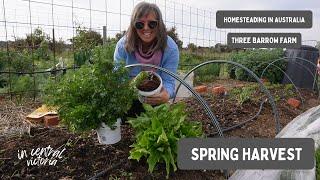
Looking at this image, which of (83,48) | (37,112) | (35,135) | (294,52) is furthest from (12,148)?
(294,52)

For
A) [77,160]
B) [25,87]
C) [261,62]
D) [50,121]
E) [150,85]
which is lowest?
[77,160]

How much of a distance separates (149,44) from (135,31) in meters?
0.15

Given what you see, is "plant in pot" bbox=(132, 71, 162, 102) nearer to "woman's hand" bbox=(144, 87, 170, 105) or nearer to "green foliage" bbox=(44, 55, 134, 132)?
"woman's hand" bbox=(144, 87, 170, 105)

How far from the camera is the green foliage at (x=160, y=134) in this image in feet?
7.51

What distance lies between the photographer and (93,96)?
2426 mm

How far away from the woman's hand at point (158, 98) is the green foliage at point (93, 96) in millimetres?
262

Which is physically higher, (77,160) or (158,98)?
(158,98)

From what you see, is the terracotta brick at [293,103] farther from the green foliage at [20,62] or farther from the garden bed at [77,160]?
the green foliage at [20,62]

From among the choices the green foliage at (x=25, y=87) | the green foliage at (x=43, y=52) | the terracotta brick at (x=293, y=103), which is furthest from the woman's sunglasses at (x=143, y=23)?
the green foliage at (x=43, y=52)

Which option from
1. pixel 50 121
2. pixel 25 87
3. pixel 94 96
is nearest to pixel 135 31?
pixel 94 96

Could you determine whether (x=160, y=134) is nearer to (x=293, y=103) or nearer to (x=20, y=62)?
(x=293, y=103)

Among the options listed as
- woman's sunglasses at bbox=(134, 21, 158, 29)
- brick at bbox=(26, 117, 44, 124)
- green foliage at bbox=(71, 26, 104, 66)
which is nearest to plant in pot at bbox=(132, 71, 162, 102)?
woman's sunglasses at bbox=(134, 21, 158, 29)

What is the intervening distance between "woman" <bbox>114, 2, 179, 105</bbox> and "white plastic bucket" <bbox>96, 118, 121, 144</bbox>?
483 millimetres

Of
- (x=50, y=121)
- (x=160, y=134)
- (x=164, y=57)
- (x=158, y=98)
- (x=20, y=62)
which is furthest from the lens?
(x=20, y=62)
